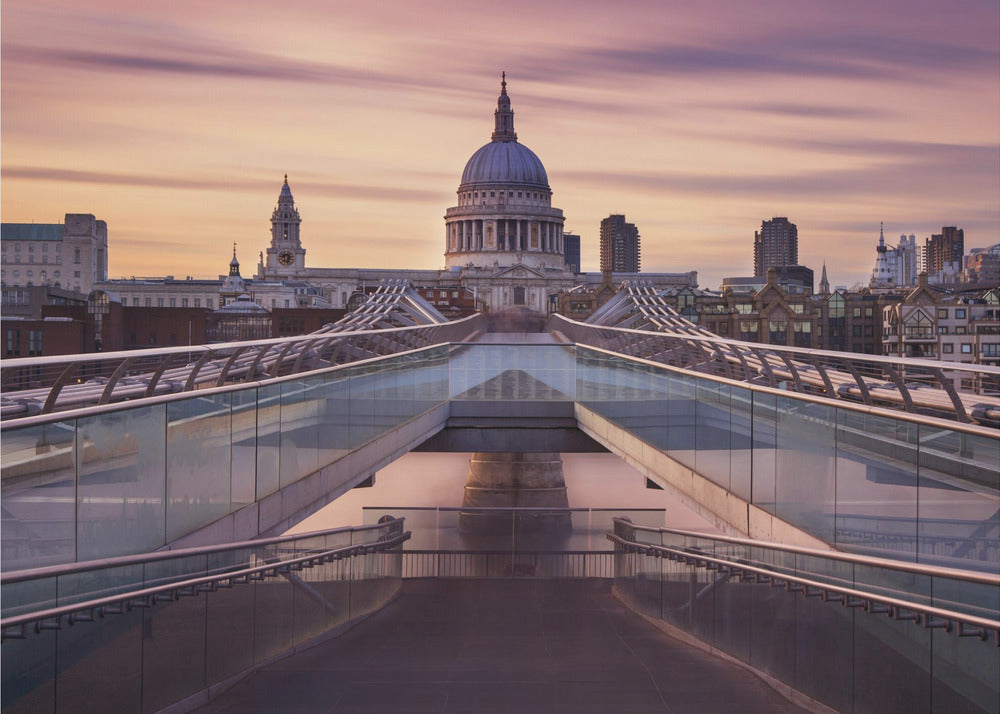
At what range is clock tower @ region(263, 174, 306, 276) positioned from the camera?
17562 cm

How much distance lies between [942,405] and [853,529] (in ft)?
3.29

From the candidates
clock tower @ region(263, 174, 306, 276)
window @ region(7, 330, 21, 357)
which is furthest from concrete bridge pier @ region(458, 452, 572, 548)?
clock tower @ region(263, 174, 306, 276)

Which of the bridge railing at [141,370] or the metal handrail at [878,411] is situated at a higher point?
the bridge railing at [141,370]

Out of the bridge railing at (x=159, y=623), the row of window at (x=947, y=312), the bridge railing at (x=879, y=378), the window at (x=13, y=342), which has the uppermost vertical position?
the row of window at (x=947, y=312)

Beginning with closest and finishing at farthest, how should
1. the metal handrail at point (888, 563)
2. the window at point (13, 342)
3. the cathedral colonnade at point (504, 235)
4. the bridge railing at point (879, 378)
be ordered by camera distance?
1. the metal handrail at point (888, 563)
2. the bridge railing at point (879, 378)
3. the window at point (13, 342)
4. the cathedral colonnade at point (504, 235)

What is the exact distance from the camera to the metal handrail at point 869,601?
6012 millimetres

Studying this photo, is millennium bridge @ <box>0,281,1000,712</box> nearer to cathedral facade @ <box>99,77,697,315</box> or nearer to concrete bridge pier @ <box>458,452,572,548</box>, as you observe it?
concrete bridge pier @ <box>458,452,572,548</box>

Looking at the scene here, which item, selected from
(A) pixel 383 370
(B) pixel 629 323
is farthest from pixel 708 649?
(B) pixel 629 323

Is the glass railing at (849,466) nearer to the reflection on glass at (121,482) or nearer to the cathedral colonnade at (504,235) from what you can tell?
the reflection on glass at (121,482)

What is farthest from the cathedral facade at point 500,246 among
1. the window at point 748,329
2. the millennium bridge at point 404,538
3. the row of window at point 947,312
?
the millennium bridge at point 404,538

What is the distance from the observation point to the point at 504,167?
531 ft

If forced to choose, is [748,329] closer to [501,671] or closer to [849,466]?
[501,671]

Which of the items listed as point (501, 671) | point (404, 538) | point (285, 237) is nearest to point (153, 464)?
point (501, 671)

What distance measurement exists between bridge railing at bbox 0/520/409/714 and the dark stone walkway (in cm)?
29
